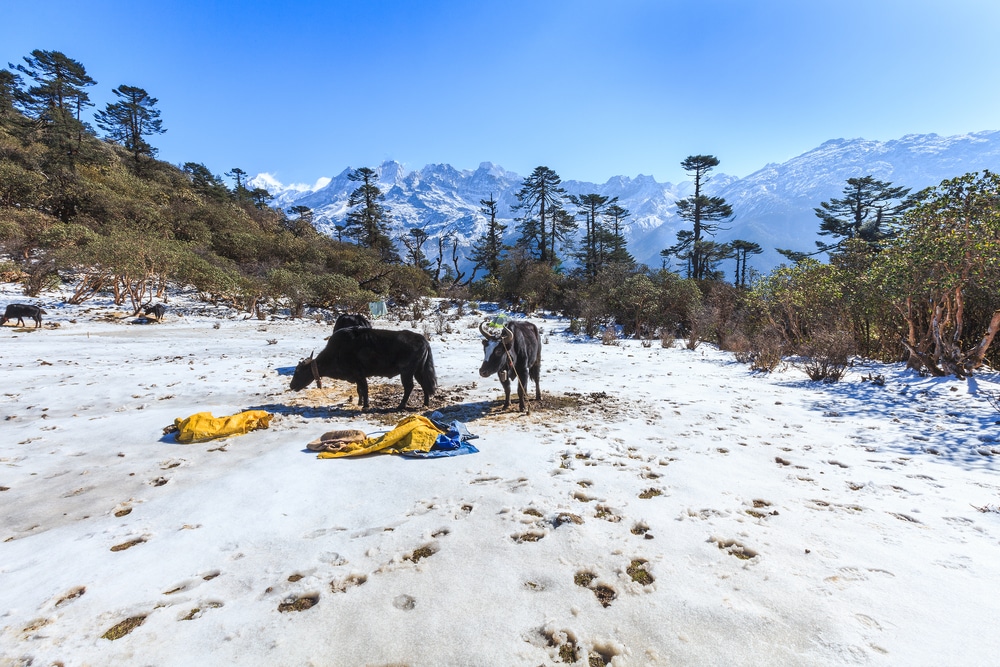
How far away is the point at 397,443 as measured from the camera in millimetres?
4883

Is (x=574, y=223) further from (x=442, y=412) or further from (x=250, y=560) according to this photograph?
(x=250, y=560)

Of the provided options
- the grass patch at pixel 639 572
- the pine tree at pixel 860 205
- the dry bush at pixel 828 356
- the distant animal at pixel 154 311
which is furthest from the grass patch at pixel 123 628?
the pine tree at pixel 860 205

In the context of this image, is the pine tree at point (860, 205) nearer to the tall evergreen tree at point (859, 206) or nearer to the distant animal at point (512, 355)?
the tall evergreen tree at point (859, 206)

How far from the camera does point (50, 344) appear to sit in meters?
12.0

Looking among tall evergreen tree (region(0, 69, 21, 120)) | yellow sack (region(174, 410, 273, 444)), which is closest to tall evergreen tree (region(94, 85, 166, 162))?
tall evergreen tree (region(0, 69, 21, 120))

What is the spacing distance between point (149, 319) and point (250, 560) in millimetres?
20852

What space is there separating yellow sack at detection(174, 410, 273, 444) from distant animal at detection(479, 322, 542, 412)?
3.56 meters

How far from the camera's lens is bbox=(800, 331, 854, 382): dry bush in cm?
862

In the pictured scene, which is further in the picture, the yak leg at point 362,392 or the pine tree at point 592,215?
the pine tree at point 592,215

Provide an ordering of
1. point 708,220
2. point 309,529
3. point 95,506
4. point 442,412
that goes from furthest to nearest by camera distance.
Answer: point 708,220 → point 442,412 → point 95,506 → point 309,529

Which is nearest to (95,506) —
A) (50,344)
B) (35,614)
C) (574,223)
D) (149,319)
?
(35,614)

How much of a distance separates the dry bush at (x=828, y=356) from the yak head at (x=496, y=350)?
23.8 ft

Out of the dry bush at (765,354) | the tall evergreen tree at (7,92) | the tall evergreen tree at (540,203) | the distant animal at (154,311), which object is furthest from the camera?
the tall evergreen tree at (540,203)

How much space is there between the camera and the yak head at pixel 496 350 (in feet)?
22.0
